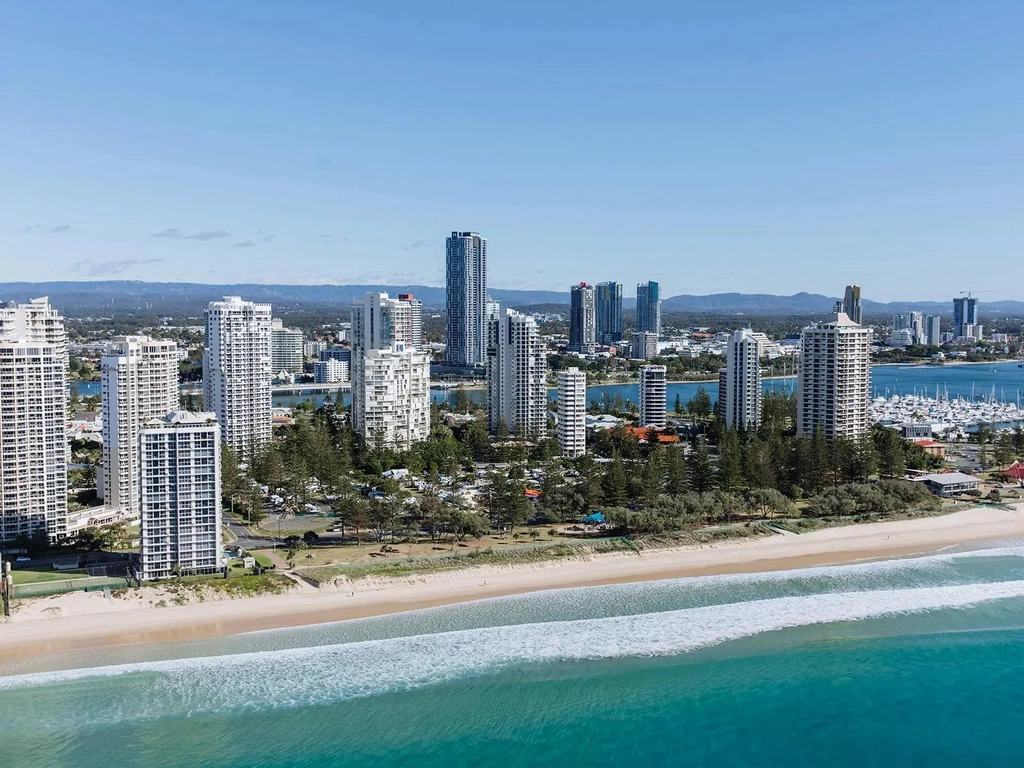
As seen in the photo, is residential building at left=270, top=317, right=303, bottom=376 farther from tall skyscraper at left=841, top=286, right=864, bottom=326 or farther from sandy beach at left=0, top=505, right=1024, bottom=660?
sandy beach at left=0, top=505, right=1024, bottom=660

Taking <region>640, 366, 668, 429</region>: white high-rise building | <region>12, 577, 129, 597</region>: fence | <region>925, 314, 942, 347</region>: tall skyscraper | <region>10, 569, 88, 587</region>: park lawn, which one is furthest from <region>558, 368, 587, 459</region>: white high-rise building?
<region>925, 314, 942, 347</region>: tall skyscraper

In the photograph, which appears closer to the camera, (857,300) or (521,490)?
(521,490)

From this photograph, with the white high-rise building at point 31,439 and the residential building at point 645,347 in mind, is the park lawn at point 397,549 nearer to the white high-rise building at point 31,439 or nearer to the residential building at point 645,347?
the white high-rise building at point 31,439

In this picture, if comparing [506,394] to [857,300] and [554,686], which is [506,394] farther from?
[857,300]

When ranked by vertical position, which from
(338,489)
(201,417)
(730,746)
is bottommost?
(730,746)

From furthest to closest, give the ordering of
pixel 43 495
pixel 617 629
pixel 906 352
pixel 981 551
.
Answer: pixel 906 352
pixel 981 551
pixel 43 495
pixel 617 629

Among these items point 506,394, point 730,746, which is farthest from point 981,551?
point 506,394
